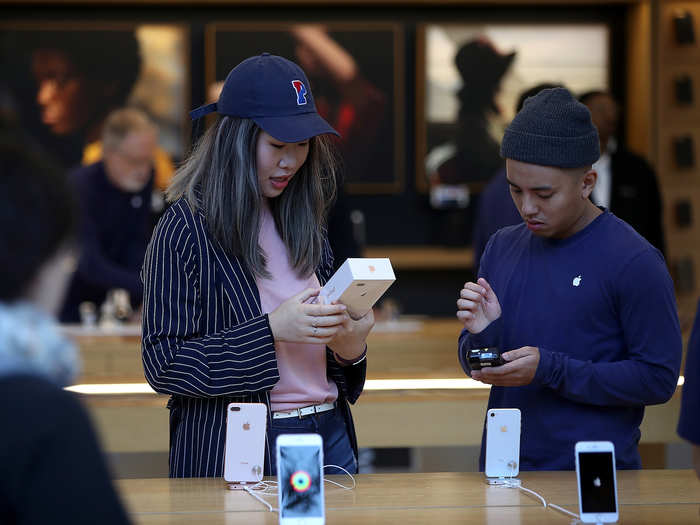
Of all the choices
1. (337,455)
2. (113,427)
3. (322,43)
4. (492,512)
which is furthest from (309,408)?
(322,43)

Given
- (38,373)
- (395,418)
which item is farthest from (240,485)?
(395,418)

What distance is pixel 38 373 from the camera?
1.09m

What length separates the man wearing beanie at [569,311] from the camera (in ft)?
7.50

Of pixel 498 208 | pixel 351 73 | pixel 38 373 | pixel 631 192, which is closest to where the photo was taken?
pixel 38 373

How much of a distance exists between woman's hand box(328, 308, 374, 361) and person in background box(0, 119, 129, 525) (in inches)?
49.0

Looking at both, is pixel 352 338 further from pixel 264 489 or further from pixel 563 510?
pixel 563 510

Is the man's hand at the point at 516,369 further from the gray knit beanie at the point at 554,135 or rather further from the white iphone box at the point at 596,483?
the gray knit beanie at the point at 554,135

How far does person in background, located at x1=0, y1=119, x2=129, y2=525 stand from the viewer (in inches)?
40.7

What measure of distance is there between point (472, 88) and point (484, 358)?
5.25 meters

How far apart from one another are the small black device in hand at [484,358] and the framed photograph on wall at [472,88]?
5014 mm

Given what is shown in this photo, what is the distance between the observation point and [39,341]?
1.09m

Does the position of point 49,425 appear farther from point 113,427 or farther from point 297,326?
point 113,427

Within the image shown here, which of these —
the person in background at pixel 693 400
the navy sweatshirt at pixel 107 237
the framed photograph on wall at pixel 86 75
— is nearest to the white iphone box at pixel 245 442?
the person in background at pixel 693 400

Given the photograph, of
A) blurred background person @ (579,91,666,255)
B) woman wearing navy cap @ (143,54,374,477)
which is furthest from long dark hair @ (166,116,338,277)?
blurred background person @ (579,91,666,255)
